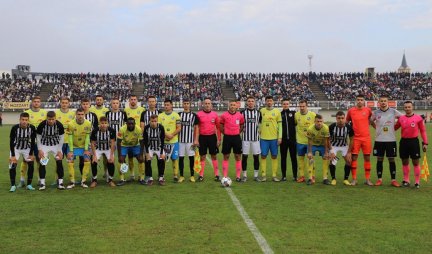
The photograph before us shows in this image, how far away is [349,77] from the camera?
56844mm

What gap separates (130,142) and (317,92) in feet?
150

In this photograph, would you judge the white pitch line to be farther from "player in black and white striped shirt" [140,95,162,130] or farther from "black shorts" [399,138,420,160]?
"black shorts" [399,138,420,160]

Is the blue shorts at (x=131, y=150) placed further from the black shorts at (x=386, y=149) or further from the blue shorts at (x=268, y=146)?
the black shorts at (x=386, y=149)

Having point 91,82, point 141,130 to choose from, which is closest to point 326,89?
point 91,82

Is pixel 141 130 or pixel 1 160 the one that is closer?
pixel 141 130

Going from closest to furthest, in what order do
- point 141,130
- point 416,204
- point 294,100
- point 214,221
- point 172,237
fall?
1. point 172,237
2. point 214,221
3. point 416,204
4. point 141,130
5. point 294,100

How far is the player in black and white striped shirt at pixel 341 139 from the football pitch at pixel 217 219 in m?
0.60

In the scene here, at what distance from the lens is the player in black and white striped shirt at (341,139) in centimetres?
1031

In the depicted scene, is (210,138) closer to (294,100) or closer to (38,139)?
(38,139)

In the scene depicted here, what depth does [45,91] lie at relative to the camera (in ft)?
170

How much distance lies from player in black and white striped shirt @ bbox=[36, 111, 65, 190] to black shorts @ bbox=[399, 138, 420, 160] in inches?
295

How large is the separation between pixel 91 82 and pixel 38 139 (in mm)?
45982

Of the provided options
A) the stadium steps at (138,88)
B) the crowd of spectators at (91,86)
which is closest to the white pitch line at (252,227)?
the crowd of spectators at (91,86)

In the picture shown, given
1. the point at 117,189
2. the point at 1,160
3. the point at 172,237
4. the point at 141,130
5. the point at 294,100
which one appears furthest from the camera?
the point at 294,100
